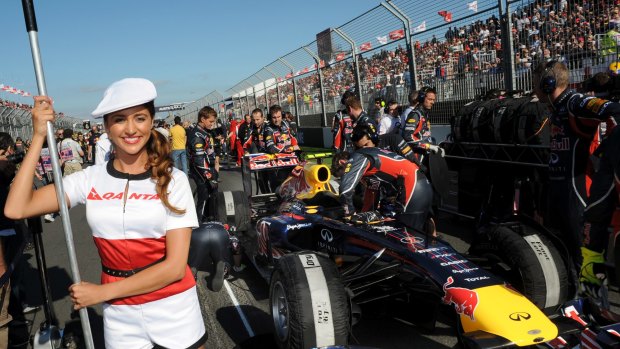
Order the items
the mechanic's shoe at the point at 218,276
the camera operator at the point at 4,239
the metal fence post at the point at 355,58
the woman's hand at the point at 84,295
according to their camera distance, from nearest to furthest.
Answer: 1. the woman's hand at the point at 84,295
2. the camera operator at the point at 4,239
3. the mechanic's shoe at the point at 218,276
4. the metal fence post at the point at 355,58

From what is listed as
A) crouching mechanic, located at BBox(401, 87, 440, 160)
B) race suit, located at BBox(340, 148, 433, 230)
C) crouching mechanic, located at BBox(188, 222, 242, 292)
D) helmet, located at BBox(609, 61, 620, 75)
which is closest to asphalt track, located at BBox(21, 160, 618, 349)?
crouching mechanic, located at BBox(188, 222, 242, 292)

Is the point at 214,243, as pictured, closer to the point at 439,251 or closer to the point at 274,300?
the point at 274,300

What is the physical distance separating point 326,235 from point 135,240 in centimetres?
235

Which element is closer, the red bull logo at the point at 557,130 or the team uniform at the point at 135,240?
the team uniform at the point at 135,240

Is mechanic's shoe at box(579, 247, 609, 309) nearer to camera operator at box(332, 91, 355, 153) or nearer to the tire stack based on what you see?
the tire stack

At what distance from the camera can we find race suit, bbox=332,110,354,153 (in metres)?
8.88

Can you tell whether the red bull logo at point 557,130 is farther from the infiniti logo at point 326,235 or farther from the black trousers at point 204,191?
the black trousers at point 204,191

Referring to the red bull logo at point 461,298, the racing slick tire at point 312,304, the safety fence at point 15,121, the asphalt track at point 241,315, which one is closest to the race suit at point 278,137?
the asphalt track at point 241,315

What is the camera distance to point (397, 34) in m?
10.7

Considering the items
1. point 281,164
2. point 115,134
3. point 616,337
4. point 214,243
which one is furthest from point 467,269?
point 281,164

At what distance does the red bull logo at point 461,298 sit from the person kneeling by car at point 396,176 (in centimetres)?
171

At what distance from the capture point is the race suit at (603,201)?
2357mm

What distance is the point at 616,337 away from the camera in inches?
77.2

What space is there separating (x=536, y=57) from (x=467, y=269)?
5550 mm
